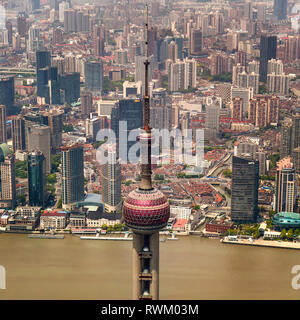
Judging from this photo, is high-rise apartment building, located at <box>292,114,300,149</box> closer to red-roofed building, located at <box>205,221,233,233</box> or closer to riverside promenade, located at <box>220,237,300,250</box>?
red-roofed building, located at <box>205,221,233,233</box>

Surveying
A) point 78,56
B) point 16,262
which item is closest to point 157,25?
point 78,56

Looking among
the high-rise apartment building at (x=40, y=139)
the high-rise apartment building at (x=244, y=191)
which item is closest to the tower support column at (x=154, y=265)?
the high-rise apartment building at (x=244, y=191)

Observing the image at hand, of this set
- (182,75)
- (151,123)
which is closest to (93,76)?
(182,75)

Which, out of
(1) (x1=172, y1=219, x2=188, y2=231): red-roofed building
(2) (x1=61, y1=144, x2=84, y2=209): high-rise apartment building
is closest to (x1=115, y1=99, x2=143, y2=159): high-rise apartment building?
(2) (x1=61, y1=144, x2=84, y2=209): high-rise apartment building

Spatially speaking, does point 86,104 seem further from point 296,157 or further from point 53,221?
point 53,221

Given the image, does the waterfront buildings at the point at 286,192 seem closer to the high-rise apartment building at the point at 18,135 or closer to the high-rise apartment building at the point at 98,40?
the high-rise apartment building at the point at 18,135

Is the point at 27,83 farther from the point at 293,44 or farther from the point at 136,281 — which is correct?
the point at 136,281
